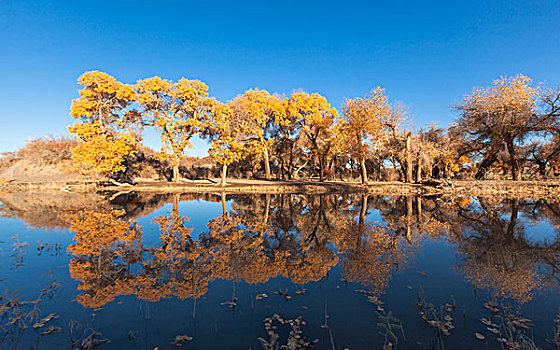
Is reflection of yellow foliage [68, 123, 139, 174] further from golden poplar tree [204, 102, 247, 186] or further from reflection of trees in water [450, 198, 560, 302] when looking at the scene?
reflection of trees in water [450, 198, 560, 302]

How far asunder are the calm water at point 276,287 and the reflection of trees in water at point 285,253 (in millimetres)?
55

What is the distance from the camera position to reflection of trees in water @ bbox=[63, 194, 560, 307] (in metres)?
6.33

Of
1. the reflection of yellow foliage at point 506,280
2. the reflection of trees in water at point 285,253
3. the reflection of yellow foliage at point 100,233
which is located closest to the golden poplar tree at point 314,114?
the reflection of trees in water at point 285,253

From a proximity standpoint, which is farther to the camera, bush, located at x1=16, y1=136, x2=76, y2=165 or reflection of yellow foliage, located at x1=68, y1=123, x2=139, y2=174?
bush, located at x1=16, y1=136, x2=76, y2=165

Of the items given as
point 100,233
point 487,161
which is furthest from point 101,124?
point 487,161

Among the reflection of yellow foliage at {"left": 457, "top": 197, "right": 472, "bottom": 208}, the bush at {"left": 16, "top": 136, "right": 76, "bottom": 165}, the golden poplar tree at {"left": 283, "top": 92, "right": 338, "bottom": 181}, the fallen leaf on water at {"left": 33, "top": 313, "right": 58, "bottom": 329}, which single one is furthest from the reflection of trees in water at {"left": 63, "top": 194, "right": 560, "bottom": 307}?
the bush at {"left": 16, "top": 136, "right": 76, "bottom": 165}

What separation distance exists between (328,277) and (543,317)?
13.7 ft

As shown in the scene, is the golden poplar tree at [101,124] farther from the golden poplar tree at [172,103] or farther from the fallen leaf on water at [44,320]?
the fallen leaf on water at [44,320]

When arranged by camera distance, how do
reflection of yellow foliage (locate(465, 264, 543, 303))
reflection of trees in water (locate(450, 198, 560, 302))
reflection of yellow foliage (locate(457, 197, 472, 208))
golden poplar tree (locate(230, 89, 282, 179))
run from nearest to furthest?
1. reflection of yellow foliage (locate(465, 264, 543, 303))
2. reflection of trees in water (locate(450, 198, 560, 302))
3. reflection of yellow foliage (locate(457, 197, 472, 208))
4. golden poplar tree (locate(230, 89, 282, 179))

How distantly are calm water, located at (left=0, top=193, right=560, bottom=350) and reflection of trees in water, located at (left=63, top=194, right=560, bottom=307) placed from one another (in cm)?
6

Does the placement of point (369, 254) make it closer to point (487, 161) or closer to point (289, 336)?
point (289, 336)

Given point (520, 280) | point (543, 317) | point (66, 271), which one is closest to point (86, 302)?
point (66, 271)

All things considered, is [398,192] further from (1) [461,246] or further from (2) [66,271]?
(2) [66,271]

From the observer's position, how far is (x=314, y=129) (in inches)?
1566
